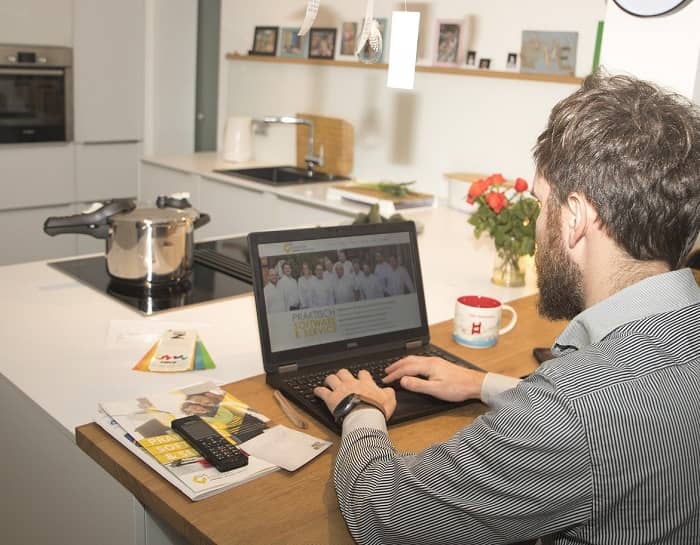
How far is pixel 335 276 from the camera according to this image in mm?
1650

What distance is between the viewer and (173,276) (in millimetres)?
2162

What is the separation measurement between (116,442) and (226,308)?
2.50 ft

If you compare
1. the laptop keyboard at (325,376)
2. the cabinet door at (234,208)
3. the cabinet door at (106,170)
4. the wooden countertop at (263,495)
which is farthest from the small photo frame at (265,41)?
the wooden countertop at (263,495)

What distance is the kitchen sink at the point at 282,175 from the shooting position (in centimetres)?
406

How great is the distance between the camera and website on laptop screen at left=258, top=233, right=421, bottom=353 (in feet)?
5.16

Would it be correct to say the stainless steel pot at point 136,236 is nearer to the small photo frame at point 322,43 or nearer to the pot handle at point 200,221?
the pot handle at point 200,221

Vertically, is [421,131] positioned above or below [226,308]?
above

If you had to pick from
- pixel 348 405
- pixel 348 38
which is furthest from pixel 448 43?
pixel 348 405

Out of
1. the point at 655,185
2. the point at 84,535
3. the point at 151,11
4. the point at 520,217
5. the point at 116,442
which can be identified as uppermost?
the point at 151,11

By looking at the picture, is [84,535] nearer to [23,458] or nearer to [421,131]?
[23,458]

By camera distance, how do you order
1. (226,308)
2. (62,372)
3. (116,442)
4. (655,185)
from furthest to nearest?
(226,308) < (62,372) < (116,442) < (655,185)

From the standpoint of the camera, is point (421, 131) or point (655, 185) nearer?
point (655, 185)

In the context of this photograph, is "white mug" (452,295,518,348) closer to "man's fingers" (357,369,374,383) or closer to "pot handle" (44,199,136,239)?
"man's fingers" (357,369,374,383)

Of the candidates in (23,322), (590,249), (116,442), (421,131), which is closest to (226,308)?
(23,322)
